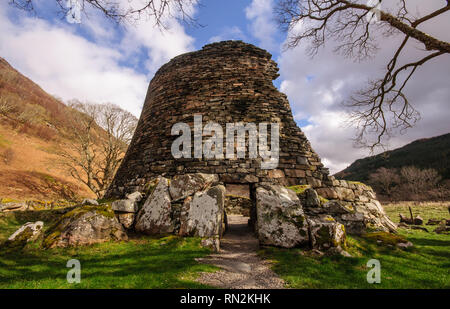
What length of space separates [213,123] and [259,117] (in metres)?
2.03

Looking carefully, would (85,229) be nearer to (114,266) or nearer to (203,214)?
(114,266)

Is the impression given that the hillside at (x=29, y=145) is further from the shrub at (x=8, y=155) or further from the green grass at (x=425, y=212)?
the green grass at (x=425, y=212)

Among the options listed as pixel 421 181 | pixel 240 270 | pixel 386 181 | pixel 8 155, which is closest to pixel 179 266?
pixel 240 270

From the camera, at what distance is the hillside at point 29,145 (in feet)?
61.7

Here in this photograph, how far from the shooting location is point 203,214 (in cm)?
607

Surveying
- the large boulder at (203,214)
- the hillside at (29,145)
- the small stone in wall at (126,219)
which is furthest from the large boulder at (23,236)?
the hillside at (29,145)

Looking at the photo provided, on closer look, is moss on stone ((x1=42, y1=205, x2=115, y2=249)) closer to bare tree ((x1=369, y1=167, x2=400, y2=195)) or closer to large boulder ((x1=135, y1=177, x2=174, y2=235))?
large boulder ((x1=135, y1=177, x2=174, y2=235))

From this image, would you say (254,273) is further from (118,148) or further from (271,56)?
(118,148)

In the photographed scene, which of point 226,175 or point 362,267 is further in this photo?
point 226,175

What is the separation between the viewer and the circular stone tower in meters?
7.79

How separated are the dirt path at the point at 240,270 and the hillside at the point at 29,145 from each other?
67.9 feet

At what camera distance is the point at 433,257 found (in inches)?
207

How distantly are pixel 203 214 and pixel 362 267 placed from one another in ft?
13.6
